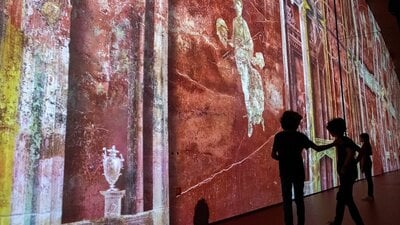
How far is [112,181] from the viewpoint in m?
Result: 3.87

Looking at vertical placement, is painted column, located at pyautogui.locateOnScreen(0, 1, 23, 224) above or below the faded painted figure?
below

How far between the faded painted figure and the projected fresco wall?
0.06ft

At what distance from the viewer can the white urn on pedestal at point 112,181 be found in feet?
12.5

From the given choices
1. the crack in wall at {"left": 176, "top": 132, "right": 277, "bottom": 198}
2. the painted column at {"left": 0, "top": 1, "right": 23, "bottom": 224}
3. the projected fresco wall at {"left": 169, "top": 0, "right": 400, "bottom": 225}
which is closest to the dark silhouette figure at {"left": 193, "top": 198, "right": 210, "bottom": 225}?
the projected fresco wall at {"left": 169, "top": 0, "right": 400, "bottom": 225}

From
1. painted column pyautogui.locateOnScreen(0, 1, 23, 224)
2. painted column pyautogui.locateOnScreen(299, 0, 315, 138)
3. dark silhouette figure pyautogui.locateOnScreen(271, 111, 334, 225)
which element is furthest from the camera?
painted column pyautogui.locateOnScreen(299, 0, 315, 138)

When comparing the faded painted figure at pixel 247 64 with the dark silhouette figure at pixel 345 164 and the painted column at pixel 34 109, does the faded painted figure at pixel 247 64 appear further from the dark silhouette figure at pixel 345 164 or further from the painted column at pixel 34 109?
the painted column at pixel 34 109

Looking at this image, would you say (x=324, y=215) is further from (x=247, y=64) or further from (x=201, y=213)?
(x=247, y=64)

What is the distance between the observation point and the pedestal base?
149 inches

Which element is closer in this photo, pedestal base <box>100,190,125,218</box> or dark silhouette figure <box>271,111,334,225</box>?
pedestal base <box>100,190,125,218</box>

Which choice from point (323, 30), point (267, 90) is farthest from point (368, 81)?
point (267, 90)

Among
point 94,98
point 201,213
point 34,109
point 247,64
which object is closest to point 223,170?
point 201,213

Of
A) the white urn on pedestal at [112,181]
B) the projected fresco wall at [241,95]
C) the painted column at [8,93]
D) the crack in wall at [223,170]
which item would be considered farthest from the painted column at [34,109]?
the crack in wall at [223,170]

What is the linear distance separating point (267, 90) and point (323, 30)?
→ 538 centimetres

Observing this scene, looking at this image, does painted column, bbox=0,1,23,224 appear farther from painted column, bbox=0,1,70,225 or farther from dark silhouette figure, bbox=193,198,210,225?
dark silhouette figure, bbox=193,198,210,225
